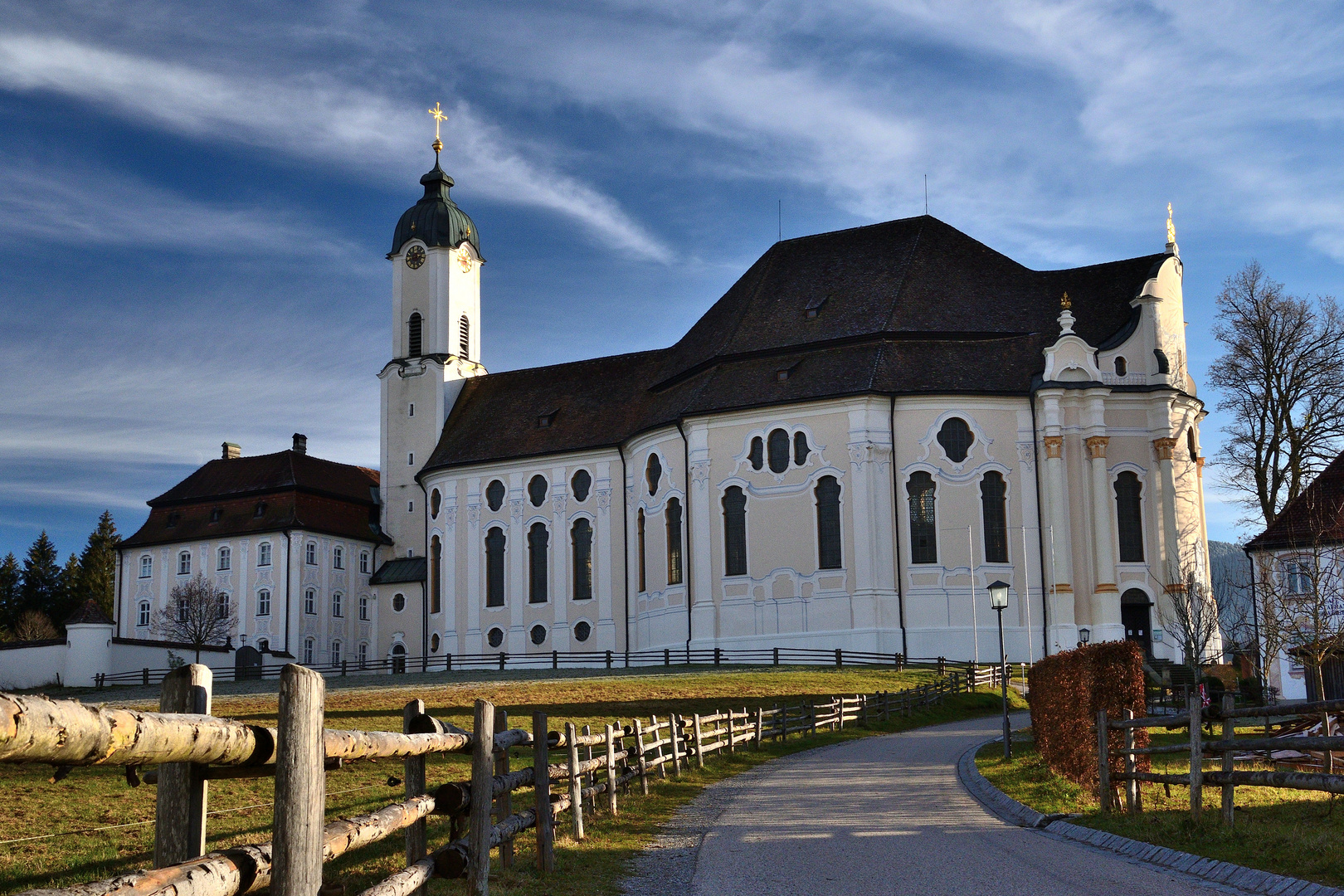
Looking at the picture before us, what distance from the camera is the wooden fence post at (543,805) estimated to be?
12.4 metres

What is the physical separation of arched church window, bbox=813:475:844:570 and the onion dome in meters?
27.6

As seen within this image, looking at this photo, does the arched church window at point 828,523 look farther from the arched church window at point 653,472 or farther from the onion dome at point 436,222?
the onion dome at point 436,222

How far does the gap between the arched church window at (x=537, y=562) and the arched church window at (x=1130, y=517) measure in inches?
965

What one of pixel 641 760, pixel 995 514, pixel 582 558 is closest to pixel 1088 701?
pixel 641 760

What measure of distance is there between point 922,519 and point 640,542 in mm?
12286

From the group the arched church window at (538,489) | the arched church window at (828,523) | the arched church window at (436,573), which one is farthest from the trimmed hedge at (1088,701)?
the arched church window at (436,573)

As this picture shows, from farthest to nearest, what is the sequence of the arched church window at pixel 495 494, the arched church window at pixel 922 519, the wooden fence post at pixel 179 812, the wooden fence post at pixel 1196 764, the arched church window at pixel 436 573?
the arched church window at pixel 436 573 < the arched church window at pixel 495 494 < the arched church window at pixel 922 519 < the wooden fence post at pixel 1196 764 < the wooden fence post at pixel 179 812

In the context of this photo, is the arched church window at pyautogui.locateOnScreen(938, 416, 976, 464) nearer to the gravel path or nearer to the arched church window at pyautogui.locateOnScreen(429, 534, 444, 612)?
the arched church window at pyautogui.locateOnScreen(429, 534, 444, 612)

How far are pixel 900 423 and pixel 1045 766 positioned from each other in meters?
31.3

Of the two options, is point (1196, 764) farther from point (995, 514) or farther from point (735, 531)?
point (735, 531)

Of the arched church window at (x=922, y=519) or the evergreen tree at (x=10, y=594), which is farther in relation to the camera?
the evergreen tree at (x=10, y=594)

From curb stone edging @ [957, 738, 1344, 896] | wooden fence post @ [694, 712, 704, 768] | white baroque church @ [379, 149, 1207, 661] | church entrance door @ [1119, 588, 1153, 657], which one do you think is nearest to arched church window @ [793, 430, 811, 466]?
white baroque church @ [379, 149, 1207, 661]

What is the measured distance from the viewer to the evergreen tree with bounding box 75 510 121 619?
3533 inches

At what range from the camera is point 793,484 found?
51969 millimetres
